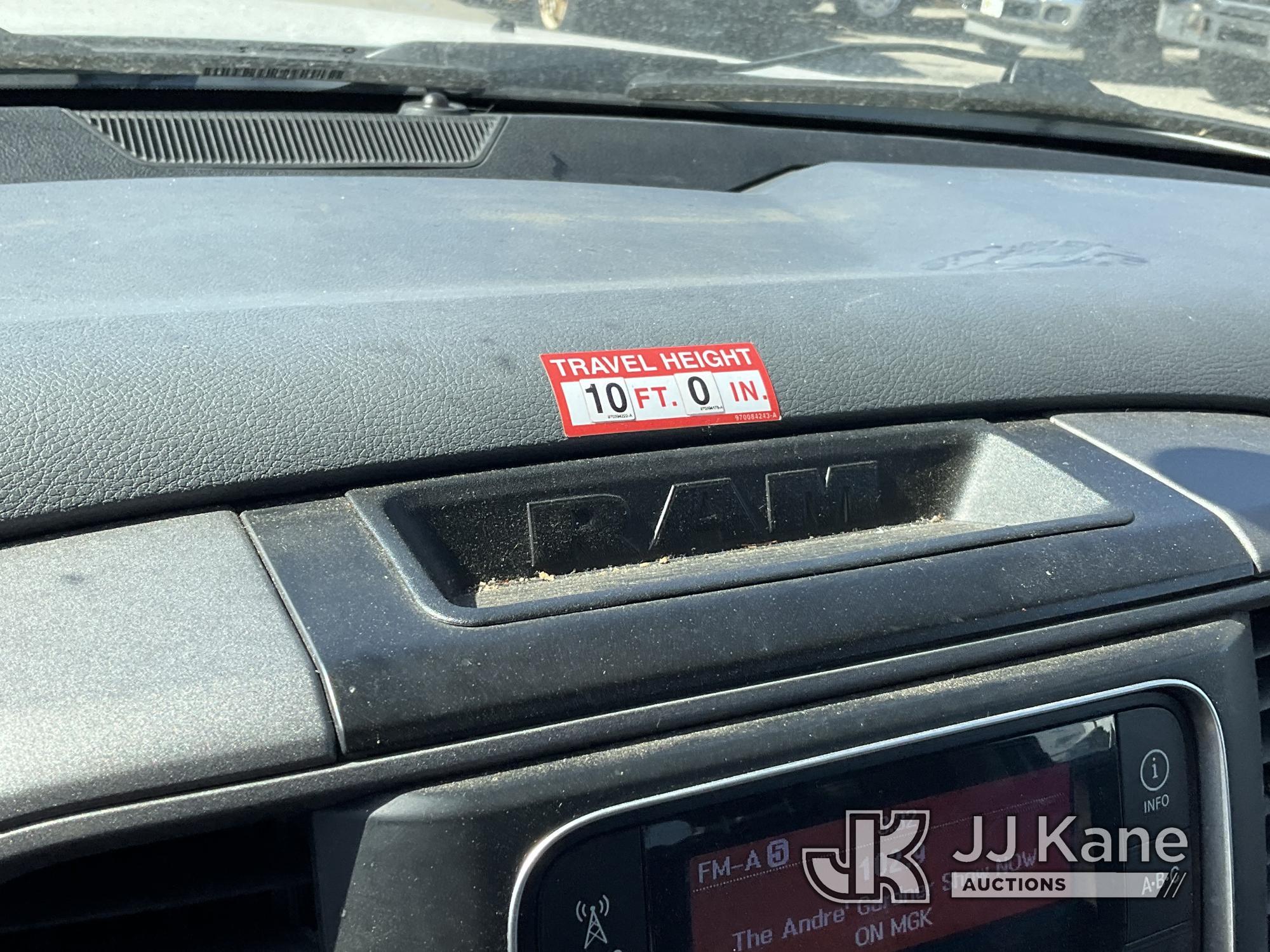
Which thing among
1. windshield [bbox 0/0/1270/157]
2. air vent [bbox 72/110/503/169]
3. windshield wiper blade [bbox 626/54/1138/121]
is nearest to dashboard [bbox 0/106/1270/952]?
air vent [bbox 72/110/503/169]

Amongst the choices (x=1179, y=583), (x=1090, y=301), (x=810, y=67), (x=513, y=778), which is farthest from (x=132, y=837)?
(x=810, y=67)

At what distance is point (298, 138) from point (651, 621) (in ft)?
3.27

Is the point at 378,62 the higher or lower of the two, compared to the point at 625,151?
higher

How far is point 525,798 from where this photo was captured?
3.15 feet

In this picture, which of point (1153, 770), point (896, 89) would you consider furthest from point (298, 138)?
point (1153, 770)

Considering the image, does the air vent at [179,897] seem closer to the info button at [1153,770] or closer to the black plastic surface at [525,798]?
the black plastic surface at [525,798]

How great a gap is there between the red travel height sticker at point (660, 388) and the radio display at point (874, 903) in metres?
0.37

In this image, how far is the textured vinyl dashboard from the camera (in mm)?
1051

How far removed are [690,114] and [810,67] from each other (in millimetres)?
197

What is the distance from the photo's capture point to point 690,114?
76.0 inches

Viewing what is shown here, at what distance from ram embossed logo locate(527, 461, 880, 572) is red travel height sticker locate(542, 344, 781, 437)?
0.06m

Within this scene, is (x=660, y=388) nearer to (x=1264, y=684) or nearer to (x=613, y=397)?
(x=613, y=397)

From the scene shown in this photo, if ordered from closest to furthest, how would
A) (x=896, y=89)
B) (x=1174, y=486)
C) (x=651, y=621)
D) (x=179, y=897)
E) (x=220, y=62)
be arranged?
1. (x=179, y=897)
2. (x=651, y=621)
3. (x=1174, y=486)
4. (x=220, y=62)
5. (x=896, y=89)

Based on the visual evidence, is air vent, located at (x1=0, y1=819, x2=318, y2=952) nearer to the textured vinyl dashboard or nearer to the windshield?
the textured vinyl dashboard
